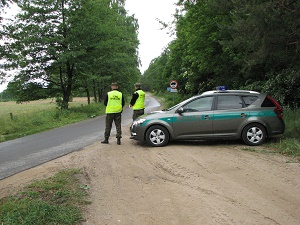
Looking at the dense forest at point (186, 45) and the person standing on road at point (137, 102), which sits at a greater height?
the dense forest at point (186, 45)

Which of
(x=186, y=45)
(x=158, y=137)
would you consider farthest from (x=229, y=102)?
(x=186, y=45)

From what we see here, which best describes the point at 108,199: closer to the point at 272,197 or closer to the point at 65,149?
the point at 272,197

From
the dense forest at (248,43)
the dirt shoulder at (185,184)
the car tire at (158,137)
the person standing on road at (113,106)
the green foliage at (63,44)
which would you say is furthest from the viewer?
the green foliage at (63,44)

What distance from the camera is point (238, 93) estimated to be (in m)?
8.80

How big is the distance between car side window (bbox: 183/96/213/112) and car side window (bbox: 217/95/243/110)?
0.29 m

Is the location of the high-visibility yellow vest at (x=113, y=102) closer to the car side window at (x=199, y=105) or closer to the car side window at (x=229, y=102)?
the car side window at (x=199, y=105)

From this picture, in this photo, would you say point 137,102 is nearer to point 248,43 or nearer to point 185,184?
point 248,43

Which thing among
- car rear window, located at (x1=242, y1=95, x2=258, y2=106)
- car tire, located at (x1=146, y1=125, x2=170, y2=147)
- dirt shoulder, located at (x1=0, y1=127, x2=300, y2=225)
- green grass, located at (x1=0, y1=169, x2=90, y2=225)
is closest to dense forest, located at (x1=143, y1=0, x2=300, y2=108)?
car rear window, located at (x1=242, y1=95, x2=258, y2=106)

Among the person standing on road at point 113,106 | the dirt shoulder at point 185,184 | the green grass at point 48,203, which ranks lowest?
the dirt shoulder at point 185,184

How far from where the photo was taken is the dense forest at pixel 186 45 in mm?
8508

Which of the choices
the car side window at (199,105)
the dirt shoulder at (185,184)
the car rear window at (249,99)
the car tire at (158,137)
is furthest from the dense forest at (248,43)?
the car tire at (158,137)

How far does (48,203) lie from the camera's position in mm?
4320

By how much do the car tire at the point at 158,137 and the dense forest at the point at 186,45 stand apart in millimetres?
3747

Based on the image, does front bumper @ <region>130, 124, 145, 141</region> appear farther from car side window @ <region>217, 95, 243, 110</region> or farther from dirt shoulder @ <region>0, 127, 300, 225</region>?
car side window @ <region>217, 95, 243, 110</region>
